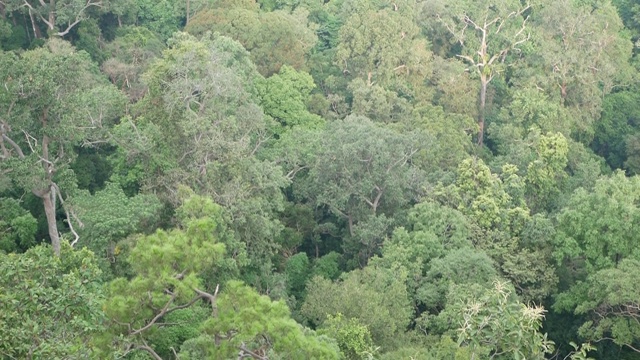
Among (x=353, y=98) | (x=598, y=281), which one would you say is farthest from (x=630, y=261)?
(x=353, y=98)

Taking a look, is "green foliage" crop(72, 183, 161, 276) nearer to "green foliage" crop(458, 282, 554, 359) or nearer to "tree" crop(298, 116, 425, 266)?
"tree" crop(298, 116, 425, 266)

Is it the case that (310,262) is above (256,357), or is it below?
below

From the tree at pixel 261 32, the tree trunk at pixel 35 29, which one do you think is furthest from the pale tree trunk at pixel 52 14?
the tree at pixel 261 32

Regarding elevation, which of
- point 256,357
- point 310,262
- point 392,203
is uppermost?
point 256,357

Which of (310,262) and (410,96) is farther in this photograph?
(410,96)

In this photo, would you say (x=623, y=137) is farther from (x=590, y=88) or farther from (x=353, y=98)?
(x=353, y=98)

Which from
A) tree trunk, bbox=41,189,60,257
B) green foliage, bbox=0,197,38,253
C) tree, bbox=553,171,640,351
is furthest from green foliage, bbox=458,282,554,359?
green foliage, bbox=0,197,38,253
